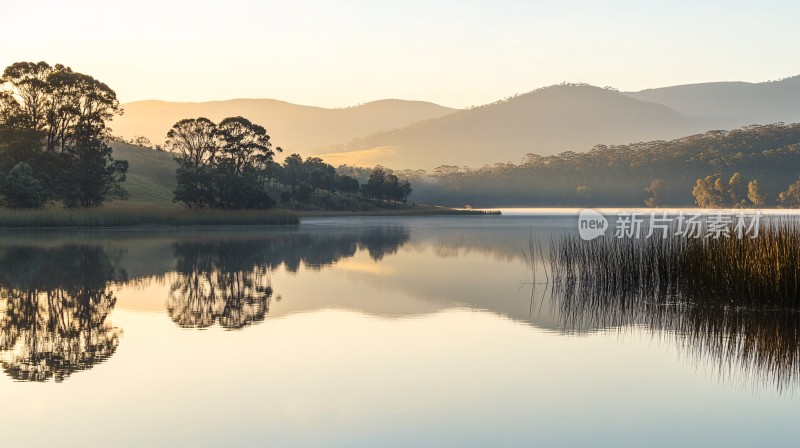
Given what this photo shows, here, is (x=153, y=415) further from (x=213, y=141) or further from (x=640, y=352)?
(x=213, y=141)

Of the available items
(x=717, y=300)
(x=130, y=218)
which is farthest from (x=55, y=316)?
(x=130, y=218)

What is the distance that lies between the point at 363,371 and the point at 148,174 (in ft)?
351

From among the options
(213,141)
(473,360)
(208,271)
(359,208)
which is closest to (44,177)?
(213,141)

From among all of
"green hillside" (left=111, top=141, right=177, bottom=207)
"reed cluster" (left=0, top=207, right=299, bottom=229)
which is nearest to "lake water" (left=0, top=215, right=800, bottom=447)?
"reed cluster" (left=0, top=207, right=299, bottom=229)

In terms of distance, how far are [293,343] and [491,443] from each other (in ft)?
21.9

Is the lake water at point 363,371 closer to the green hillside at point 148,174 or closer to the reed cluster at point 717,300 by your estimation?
the reed cluster at point 717,300

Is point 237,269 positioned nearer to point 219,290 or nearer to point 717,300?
point 219,290

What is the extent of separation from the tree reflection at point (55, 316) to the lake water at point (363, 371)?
0.07 meters

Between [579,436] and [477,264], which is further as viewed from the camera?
[477,264]

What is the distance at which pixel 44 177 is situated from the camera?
7219cm

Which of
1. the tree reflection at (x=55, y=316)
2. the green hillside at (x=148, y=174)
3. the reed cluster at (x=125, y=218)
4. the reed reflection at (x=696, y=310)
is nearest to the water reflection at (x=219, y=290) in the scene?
the tree reflection at (x=55, y=316)

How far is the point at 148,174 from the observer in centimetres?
11444

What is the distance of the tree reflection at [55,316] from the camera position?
1302cm

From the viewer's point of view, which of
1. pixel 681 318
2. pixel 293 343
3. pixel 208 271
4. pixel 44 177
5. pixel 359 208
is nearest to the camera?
pixel 293 343
